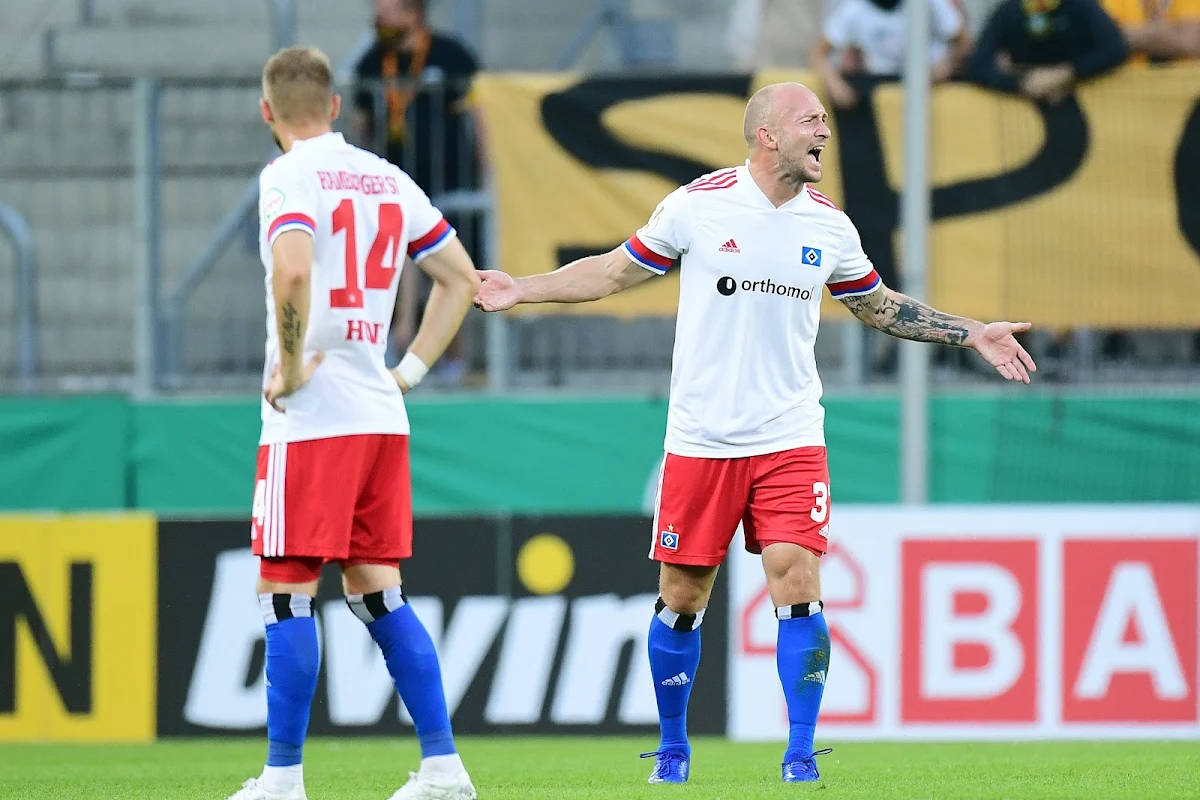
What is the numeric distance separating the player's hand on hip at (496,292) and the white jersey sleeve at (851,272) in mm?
1077

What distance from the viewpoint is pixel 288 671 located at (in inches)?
217

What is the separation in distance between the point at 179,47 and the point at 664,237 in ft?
25.6

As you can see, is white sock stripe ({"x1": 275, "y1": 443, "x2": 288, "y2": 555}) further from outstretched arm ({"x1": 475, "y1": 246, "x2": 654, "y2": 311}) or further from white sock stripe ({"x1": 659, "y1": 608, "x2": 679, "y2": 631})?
white sock stripe ({"x1": 659, "y1": 608, "x2": 679, "y2": 631})

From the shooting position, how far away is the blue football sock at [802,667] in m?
6.07

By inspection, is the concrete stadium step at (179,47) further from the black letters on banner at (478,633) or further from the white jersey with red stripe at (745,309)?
the white jersey with red stripe at (745,309)

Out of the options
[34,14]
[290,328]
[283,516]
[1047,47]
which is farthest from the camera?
[34,14]

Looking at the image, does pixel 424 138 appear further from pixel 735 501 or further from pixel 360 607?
pixel 360 607

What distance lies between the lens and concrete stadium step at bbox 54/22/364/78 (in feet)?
43.0

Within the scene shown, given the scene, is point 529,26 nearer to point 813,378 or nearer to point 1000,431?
point 1000,431

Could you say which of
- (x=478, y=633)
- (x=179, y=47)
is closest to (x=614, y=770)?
(x=478, y=633)

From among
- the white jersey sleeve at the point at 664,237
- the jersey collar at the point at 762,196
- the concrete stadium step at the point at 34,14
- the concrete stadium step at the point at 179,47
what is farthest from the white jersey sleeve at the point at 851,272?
the concrete stadium step at the point at 34,14

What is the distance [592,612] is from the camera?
32.4ft

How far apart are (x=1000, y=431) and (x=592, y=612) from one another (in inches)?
118

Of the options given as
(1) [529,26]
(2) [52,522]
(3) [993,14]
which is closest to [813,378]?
(2) [52,522]
